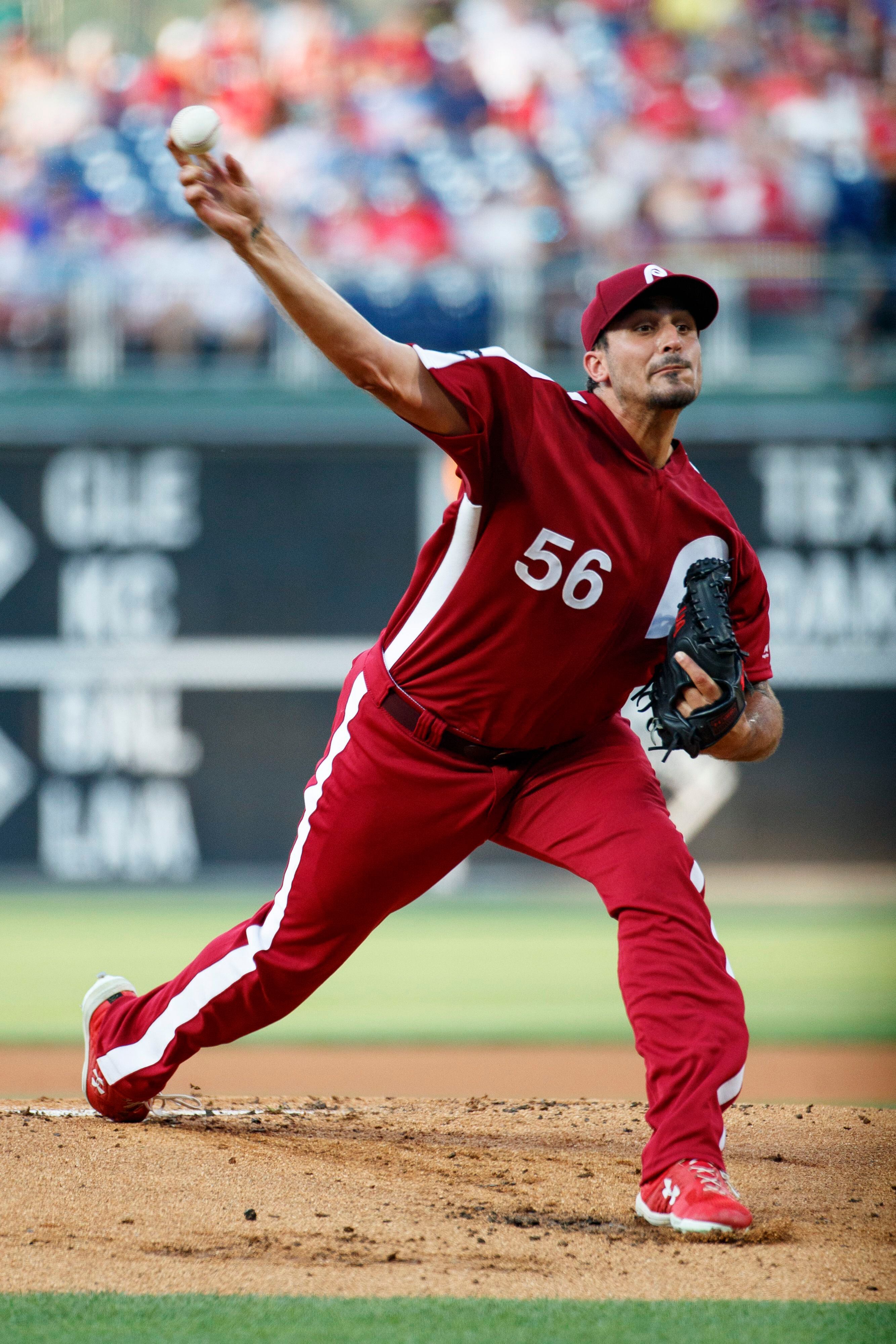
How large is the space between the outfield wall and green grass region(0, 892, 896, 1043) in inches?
19.2

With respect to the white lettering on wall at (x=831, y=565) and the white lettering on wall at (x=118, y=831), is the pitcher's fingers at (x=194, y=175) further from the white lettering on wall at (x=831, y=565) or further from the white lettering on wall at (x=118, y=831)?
the white lettering on wall at (x=831, y=565)

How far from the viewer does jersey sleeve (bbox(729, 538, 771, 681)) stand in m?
3.14

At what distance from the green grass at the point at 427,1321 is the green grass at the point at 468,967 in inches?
112

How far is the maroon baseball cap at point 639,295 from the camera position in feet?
9.67

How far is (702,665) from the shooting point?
Answer: 9.52ft

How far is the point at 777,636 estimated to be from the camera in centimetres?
836

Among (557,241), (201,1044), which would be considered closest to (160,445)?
(557,241)

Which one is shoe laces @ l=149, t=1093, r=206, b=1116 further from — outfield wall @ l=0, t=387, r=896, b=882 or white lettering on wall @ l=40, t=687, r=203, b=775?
white lettering on wall @ l=40, t=687, r=203, b=775

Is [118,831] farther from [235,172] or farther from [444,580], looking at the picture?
[235,172]

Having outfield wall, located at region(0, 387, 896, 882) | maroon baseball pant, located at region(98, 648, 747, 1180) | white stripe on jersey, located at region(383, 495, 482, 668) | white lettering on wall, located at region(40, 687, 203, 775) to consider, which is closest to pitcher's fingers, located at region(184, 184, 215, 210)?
white stripe on jersey, located at region(383, 495, 482, 668)

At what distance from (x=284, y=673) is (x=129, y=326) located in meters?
2.52

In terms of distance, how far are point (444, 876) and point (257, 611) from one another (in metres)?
5.41

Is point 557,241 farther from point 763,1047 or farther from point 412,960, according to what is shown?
point 763,1047

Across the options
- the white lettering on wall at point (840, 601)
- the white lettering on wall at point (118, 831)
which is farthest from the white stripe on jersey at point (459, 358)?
the white lettering on wall at point (118, 831)
